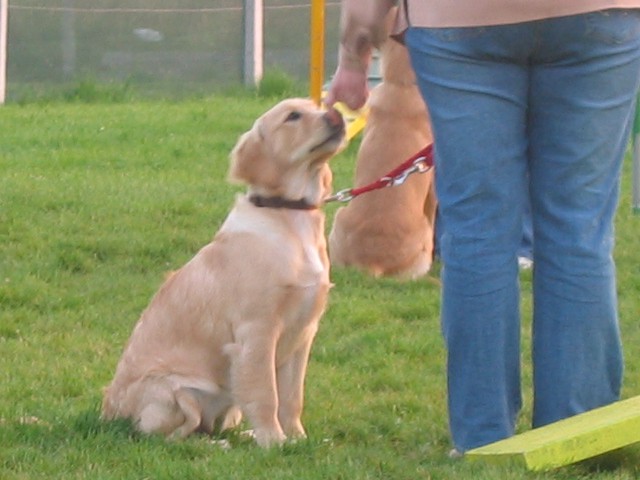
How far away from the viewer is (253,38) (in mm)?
16984

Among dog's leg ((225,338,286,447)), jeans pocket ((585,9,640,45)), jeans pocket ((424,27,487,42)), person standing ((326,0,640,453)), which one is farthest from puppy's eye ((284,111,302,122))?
jeans pocket ((585,9,640,45))

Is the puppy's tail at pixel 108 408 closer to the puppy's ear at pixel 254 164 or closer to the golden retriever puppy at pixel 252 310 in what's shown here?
the golden retriever puppy at pixel 252 310

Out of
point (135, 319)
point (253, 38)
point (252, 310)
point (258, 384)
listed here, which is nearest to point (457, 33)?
point (252, 310)

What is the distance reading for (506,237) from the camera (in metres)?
3.92

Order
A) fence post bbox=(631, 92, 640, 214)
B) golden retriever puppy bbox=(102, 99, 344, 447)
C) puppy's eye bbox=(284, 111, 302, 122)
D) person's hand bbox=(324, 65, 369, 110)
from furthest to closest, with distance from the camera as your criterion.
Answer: fence post bbox=(631, 92, 640, 214)
puppy's eye bbox=(284, 111, 302, 122)
golden retriever puppy bbox=(102, 99, 344, 447)
person's hand bbox=(324, 65, 369, 110)

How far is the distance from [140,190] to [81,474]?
528 centimetres

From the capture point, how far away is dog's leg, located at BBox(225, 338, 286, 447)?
14.2 feet

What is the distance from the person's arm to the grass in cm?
107

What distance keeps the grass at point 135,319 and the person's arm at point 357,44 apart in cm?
107

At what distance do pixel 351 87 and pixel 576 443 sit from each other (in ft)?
4.25

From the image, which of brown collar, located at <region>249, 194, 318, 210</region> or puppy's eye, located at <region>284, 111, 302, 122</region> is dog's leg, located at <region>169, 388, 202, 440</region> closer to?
brown collar, located at <region>249, 194, 318, 210</region>

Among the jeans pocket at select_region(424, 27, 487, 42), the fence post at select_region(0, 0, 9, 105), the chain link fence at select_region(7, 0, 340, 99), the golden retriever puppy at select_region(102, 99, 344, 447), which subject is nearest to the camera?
the jeans pocket at select_region(424, 27, 487, 42)

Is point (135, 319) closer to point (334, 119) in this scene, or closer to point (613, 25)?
point (334, 119)

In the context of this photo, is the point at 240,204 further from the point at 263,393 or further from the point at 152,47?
the point at 152,47
